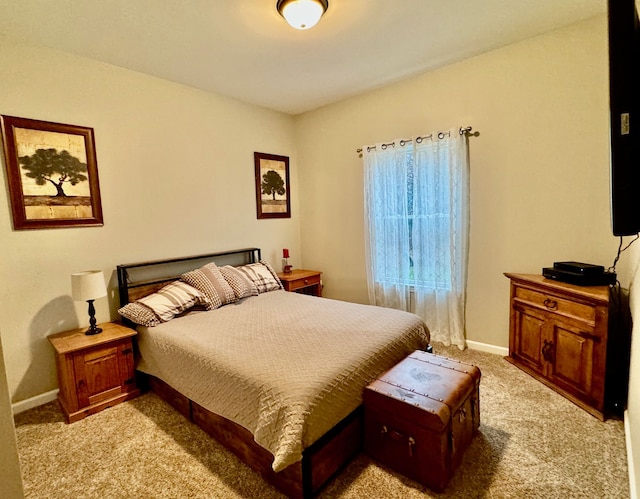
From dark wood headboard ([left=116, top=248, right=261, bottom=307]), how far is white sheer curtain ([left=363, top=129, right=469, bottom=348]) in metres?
1.82

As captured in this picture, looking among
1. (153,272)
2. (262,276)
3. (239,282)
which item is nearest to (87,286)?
(153,272)

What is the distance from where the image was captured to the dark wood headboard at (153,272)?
2791 mm

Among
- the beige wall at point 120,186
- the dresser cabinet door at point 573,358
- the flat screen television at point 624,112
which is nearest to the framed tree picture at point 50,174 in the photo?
the beige wall at point 120,186

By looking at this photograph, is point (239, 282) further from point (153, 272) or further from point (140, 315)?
point (140, 315)

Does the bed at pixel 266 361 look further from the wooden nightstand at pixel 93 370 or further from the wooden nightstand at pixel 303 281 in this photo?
the wooden nightstand at pixel 303 281

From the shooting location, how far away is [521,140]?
2738mm

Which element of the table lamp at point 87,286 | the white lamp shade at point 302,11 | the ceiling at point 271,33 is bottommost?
the table lamp at point 87,286

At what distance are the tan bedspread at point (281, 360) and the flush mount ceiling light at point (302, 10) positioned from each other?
2.12 m

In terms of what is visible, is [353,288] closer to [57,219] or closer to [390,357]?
[390,357]

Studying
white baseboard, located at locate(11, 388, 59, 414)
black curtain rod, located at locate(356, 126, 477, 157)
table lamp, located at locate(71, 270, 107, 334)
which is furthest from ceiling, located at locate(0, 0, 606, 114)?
white baseboard, located at locate(11, 388, 59, 414)

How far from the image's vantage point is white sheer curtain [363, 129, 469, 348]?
10.1 ft

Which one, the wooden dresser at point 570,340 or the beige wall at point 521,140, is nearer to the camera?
the wooden dresser at point 570,340

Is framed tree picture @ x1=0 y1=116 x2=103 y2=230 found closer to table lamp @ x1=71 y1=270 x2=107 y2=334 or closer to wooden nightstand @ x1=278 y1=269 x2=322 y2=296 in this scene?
table lamp @ x1=71 y1=270 x2=107 y2=334

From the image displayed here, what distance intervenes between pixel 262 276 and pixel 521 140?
2.86 m
